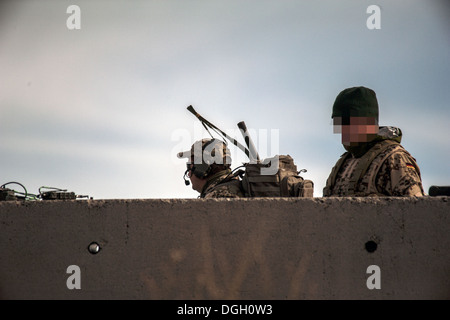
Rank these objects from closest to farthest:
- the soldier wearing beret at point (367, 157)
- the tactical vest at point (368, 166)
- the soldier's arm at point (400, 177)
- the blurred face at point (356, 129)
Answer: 1. the soldier's arm at point (400, 177)
2. the soldier wearing beret at point (367, 157)
3. the tactical vest at point (368, 166)
4. the blurred face at point (356, 129)

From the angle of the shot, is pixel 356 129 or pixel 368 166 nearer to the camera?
pixel 368 166

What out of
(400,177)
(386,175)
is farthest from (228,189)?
(400,177)

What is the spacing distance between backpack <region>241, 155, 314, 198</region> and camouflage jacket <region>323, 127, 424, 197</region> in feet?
2.85

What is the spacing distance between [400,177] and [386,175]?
0.13 m

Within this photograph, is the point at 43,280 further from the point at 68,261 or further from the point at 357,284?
the point at 357,284

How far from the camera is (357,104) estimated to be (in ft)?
13.2

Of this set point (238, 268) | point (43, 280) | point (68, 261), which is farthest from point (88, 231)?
point (238, 268)

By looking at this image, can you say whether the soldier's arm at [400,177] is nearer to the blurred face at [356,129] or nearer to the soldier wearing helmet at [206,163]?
the blurred face at [356,129]

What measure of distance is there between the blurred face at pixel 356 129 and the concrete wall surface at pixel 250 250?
1.09 m

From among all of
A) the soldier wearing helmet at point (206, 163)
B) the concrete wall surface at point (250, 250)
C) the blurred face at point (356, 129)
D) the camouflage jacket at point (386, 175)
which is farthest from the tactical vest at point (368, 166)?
the soldier wearing helmet at point (206, 163)

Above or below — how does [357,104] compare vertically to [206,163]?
above

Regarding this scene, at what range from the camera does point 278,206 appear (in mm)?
3021

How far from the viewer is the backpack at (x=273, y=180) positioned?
4.88 metres

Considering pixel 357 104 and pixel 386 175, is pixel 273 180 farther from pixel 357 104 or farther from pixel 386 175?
pixel 386 175
